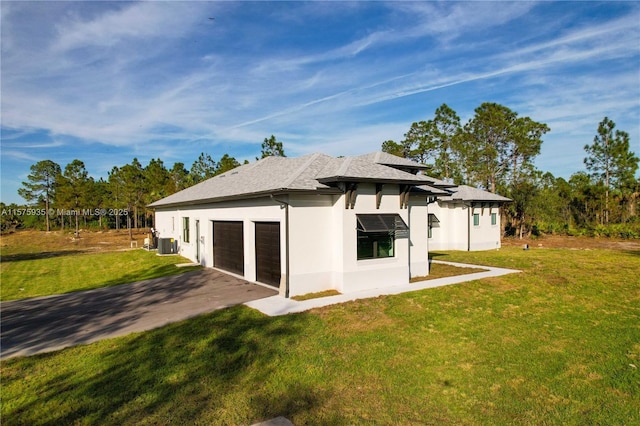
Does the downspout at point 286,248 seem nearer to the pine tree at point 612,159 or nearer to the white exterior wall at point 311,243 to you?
the white exterior wall at point 311,243

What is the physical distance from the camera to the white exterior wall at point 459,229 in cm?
2505

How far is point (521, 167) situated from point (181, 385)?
4063cm

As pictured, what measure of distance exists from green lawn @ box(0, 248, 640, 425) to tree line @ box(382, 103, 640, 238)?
2869 cm

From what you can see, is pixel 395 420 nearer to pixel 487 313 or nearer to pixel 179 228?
pixel 487 313

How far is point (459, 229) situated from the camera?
2534 centimetres

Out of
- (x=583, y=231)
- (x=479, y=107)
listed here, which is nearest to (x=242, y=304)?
(x=479, y=107)

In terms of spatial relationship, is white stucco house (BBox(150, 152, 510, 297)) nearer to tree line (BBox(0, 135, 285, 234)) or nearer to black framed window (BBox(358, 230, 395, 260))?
black framed window (BBox(358, 230, 395, 260))

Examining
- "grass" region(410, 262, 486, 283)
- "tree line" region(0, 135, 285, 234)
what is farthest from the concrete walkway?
"tree line" region(0, 135, 285, 234)

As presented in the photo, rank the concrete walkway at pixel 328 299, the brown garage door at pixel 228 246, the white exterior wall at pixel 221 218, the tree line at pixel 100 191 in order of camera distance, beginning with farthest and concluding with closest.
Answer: the tree line at pixel 100 191 < the brown garage door at pixel 228 246 < the white exterior wall at pixel 221 218 < the concrete walkway at pixel 328 299

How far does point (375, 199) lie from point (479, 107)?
31.3 m

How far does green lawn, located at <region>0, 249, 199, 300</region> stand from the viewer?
13.9 metres

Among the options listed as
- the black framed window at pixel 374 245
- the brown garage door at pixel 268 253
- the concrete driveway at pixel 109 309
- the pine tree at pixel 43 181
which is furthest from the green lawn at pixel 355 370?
the pine tree at pixel 43 181

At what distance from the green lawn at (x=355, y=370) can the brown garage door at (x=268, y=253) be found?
3.01m

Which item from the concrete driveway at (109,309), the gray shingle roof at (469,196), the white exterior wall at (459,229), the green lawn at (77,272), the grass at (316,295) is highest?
the gray shingle roof at (469,196)
